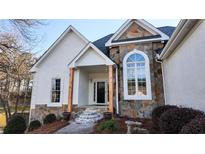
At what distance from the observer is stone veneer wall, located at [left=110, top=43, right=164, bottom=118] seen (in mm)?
7879

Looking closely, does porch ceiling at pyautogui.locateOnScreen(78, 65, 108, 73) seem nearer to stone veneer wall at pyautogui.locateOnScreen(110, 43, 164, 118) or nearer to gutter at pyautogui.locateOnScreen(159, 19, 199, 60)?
stone veneer wall at pyautogui.locateOnScreen(110, 43, 164, 118)

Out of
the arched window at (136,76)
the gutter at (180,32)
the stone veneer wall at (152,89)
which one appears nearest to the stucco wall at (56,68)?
the stone veneer wall at (152,89)

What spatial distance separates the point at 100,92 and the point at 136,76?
3.38m

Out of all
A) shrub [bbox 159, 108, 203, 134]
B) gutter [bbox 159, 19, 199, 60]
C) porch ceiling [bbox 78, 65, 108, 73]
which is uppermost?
gutter [bbox 159, 19, 199, 60]

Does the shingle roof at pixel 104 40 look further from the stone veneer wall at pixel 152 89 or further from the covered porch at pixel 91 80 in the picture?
the stone veneer wall at pixel 152 89

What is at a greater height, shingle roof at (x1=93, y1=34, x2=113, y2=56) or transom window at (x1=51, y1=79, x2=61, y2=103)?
shingle roof at (x1=93, y1=34, x2=113, y2=56)

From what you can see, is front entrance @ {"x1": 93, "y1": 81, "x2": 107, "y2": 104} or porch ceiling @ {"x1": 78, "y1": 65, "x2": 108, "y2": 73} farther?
front entrance @ {"x1": 93, "y1": 81, "x2": 107, "y2": 104}

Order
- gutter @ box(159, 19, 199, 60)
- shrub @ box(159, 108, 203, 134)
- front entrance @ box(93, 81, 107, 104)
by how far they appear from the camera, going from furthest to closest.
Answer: front entrance @ box(93, 81, 107, 104)
gutter @ box(159, 19, 199, 60)
shrub @ box(159, 108, 203, 134)

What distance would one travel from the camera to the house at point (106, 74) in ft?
26.5

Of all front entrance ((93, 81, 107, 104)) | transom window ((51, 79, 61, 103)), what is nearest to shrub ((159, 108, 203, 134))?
front entrance ((93, 81, 107, 104))
